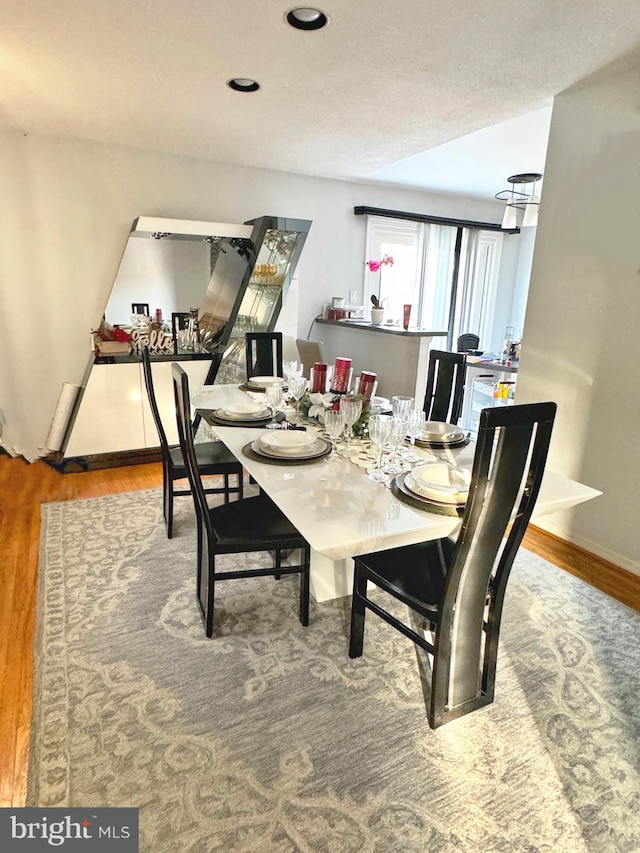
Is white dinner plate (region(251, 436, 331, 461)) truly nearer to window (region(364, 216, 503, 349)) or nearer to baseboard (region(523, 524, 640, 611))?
baseboard (region(523, 524, 640, 611))

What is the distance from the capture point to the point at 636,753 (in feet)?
5.22

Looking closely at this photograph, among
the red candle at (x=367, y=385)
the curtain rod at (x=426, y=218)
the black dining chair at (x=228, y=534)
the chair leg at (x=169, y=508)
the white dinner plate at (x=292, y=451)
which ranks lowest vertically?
the chair leg at (x=169, y=508)

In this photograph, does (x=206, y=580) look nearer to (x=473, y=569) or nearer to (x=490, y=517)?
(x=473, y=569)

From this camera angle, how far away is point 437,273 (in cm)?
610

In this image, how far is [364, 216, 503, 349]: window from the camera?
548cm

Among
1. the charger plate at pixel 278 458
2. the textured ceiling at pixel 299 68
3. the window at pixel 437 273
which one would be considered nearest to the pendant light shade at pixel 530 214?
the textured ceiling at pixel 299 68

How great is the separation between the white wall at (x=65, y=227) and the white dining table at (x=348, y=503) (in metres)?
2.51

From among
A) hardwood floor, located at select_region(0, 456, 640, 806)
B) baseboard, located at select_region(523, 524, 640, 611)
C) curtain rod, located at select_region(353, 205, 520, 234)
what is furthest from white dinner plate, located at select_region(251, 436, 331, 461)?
curtain rod, located at select_region(353, 205, 520, 234)

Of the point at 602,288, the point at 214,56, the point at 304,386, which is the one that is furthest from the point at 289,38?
the point at 602,288

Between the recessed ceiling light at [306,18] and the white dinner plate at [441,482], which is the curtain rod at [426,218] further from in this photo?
→ the white dinner plate at [441,482]

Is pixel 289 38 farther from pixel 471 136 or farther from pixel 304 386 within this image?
pixel 471 136

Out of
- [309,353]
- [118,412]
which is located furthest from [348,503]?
[309,353]

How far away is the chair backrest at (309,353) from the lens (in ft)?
14.6

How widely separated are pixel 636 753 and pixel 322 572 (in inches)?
48.8
